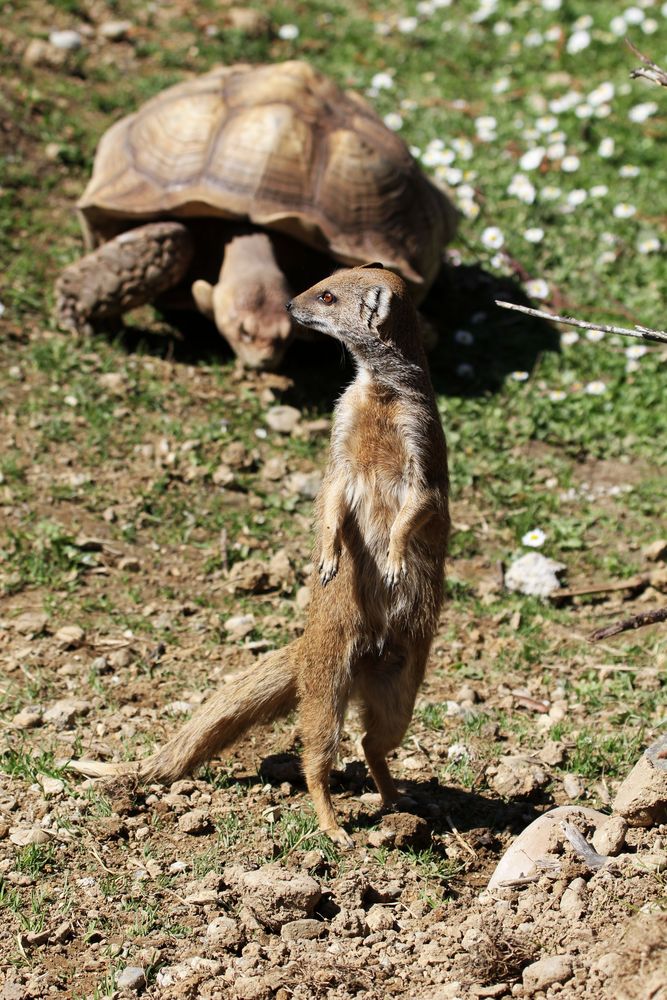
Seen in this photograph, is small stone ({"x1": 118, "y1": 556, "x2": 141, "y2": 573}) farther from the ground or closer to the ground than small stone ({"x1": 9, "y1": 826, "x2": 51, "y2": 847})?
farther from the ground

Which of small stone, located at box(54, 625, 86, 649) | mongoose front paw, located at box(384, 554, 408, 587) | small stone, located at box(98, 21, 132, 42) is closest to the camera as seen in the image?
mongoose front paw, located at box(384, 554, 408, 587)

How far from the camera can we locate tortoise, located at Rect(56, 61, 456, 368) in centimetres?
725

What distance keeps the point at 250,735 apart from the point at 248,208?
12.3 feet

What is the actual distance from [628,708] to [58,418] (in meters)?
3.54

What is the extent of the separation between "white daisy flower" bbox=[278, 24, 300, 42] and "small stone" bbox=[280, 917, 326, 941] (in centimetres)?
879

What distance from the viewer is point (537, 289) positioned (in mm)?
8086

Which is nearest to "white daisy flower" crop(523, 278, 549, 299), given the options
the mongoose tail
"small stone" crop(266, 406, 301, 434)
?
"small stone" crop(266, 406, 301, 434)

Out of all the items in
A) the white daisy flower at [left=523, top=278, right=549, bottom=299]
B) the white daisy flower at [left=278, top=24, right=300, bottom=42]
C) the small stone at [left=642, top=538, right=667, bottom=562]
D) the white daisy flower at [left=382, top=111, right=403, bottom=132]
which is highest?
the white daisy flower at [left=278, top=24, right=300, bottom=42]

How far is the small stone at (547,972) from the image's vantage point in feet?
10.6

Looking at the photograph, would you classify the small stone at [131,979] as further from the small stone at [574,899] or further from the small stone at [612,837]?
the small stone at [612,837]

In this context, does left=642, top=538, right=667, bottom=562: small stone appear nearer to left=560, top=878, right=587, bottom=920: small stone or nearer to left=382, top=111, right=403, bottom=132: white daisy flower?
left=560, top=878, right=587, bottom=920: small stone

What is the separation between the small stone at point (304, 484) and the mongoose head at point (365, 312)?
2214 millimetres

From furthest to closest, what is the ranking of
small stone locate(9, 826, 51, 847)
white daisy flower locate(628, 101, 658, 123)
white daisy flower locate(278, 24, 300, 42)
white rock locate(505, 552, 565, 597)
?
1. white daisy flower locate(278, 24, 300, 42)
2. white daisy flower locate(628, 101, 658, 123)
3. white rock locate(505, 552, 565, 597)
4. small stone locate(9, 826, 51, 847)

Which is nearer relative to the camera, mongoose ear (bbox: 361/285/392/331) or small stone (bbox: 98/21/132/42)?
mongoose ear (bbox: 361/285/392/331)
